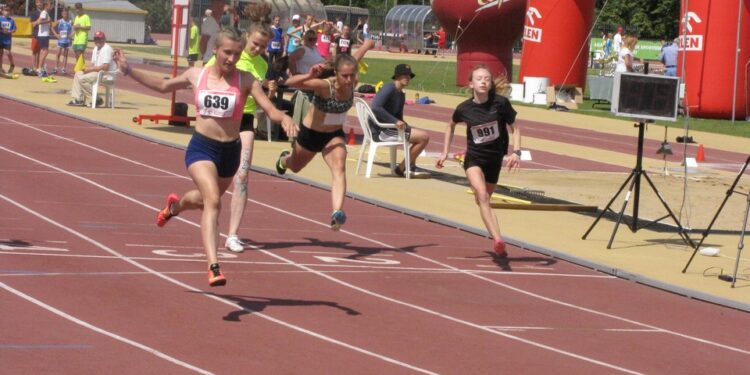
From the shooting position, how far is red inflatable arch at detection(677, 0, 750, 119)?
108ft

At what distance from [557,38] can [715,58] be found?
5.22m

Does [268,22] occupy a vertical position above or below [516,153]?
above

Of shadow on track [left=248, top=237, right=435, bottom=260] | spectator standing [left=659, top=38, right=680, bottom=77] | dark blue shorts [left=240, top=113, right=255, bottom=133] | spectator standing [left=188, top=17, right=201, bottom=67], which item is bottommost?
shadow on track [left=248, top=237, right=435, bottom=260]

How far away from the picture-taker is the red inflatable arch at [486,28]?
4053 cm

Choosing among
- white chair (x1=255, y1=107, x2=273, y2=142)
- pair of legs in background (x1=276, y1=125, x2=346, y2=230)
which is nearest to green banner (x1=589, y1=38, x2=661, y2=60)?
white chair (x1=255, y1=107, x2=273, y2=142)

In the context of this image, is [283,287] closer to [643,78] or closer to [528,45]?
[643,78]

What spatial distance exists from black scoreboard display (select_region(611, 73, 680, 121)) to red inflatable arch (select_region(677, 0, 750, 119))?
62.4 ft

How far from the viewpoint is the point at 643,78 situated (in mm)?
14336

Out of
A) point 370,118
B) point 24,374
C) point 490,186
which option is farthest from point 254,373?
point 370,118

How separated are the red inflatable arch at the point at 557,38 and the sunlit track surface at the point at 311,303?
22652 millimetres

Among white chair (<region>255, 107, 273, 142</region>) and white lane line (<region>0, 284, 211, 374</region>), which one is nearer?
white lane line (<region>0, 284, 211, 374</region>)

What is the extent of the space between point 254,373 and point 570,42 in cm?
3065

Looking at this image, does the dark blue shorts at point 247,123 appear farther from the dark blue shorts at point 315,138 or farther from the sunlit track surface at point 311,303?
the sunlit track surface at point 311,303

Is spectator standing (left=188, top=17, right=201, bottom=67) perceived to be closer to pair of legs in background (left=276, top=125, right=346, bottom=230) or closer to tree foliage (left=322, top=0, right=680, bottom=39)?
pair of legs in background (left=276, top=125, right=346, bottom=230)
